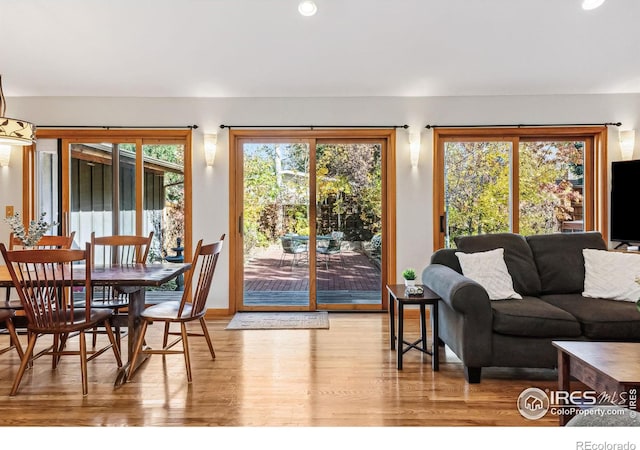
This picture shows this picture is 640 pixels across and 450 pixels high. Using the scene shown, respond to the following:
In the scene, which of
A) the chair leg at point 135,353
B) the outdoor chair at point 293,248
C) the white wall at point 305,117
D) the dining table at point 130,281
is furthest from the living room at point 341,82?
the chair leg at point 135,353

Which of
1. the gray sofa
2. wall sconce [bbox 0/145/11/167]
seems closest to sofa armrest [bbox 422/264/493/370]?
the gray sofa

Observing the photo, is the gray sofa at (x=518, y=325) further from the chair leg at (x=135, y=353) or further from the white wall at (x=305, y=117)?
the chair leg at (x=135, y=353)

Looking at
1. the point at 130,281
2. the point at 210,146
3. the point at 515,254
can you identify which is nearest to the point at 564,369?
the point at 515,254

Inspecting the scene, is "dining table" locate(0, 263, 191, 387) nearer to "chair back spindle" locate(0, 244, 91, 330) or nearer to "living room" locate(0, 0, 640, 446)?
"chair back spindle" locate(0, 244, 91, 330)

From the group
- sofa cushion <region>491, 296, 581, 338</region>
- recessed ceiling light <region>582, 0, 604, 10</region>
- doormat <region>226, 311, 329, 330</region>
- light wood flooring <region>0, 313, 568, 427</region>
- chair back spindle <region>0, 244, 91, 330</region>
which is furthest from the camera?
doormat <region>226, 311, 329, 330</region>

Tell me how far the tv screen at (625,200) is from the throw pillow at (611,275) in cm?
119

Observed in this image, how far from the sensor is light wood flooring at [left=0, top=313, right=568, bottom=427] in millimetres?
2252

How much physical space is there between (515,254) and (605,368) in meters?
1.85

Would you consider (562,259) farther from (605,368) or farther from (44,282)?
(44,282)

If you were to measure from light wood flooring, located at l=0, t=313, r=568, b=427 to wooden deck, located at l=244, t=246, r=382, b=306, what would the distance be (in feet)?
4.22

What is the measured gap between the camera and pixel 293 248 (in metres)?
4.80

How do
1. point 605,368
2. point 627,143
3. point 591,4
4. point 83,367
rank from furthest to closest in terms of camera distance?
1. point 627,143
2. point 591,4
3. point 83,367
4. point 605,368

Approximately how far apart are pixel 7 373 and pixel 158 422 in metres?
1.56

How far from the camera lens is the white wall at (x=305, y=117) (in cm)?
454
